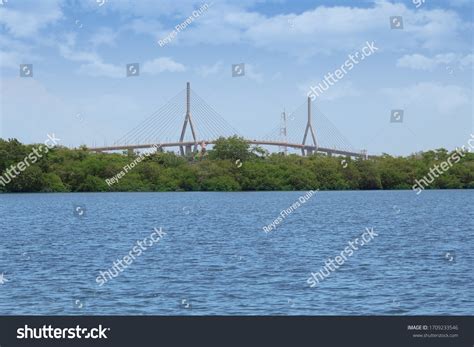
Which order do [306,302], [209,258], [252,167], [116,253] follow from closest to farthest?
[306,302], [209,258], [116,253], [252,167]

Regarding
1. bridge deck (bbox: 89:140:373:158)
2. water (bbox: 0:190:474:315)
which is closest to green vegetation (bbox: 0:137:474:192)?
bridge deck (bbox: 89:140:373:158)

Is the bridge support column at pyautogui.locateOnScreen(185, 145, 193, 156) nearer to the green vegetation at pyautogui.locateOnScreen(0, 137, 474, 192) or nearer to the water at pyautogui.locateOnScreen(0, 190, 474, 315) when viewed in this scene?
the green vegetation at pyautogui.locateOnScreen(0, 137, 474, 192)

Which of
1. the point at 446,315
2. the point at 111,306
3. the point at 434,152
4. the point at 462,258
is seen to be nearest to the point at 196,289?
the point at 111,306

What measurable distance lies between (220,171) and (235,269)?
3034 inches

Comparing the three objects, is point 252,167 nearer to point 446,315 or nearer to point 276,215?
point 276,215

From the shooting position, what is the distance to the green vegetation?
94.5 meters

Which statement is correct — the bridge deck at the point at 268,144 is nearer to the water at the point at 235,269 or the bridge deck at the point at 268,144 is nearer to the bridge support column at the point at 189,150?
the bridge support column at the point at 189,150

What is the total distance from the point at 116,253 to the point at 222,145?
77.8 m

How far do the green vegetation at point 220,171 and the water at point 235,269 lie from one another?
5014cm

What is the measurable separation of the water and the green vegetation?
5014cm

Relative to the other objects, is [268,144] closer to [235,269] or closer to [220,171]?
[220,171]

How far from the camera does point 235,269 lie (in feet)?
79.9
